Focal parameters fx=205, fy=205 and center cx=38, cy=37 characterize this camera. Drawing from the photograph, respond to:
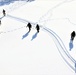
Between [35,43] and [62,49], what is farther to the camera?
[35,43]

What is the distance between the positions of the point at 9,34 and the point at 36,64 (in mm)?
9301

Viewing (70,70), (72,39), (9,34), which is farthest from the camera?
(9,34)

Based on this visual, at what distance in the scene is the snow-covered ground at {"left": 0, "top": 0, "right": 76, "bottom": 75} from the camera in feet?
63.7

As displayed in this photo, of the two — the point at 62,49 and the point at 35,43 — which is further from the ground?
the point at 35,43

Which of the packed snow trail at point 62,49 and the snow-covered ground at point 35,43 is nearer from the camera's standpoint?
the snow-covered ground at point 35,43

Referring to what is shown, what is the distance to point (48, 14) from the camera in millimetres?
34250

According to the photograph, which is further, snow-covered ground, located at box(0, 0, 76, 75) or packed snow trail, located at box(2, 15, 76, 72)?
packed snow trail, located at box(2, 15, 76, 72)

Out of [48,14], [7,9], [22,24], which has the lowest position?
[22,24]

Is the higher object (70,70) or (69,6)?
(69,6)

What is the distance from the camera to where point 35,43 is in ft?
79.0

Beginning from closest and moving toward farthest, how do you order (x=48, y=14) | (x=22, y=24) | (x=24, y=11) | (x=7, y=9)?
(x=22, y=24)
(x=48, y=14)
(x=24, y=11)
(x=7, y=9)

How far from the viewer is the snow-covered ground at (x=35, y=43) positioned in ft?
63.7

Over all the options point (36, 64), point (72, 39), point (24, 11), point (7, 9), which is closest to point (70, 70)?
point (36, 64)

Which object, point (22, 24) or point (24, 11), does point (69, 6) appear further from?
point (22, 24)
